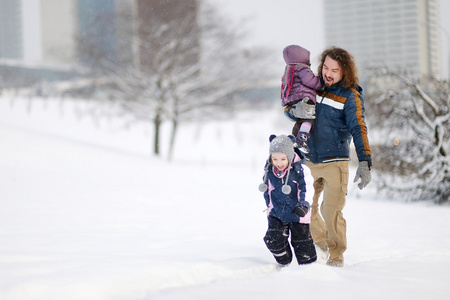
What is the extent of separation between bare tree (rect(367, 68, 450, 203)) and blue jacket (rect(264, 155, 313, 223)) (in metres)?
5.99

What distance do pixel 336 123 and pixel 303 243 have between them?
3.48ft

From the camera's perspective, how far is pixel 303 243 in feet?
11.2

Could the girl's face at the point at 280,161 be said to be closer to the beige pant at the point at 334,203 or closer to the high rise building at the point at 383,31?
the beige pant at the point at 334,203

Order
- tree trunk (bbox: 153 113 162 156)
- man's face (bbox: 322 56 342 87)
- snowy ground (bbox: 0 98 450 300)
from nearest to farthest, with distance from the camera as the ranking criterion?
snowy ground (bbox: 0 98 450 300), man's face (bbox: 322 56 342 87), tree trunk (bbox: 153 113 162 156)

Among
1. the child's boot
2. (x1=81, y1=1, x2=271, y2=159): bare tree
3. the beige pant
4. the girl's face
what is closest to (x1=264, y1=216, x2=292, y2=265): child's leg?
the girl's face

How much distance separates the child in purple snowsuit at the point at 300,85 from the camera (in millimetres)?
3645

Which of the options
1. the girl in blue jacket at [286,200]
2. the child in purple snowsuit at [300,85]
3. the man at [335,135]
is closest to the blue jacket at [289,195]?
the girl in blue jacket at [286,200]

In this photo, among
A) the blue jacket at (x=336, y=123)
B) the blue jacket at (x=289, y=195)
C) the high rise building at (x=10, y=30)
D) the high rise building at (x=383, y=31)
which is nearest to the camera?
the blue jacket at (x=289, y=195)

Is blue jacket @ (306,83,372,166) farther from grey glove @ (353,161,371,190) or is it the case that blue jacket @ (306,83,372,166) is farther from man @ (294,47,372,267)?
grey glove @ (353,161,371,190)

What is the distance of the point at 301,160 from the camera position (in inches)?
138

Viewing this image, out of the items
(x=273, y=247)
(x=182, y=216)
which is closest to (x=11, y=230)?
(x=182, y=216)

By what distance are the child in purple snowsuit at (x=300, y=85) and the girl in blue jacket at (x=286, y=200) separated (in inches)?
10.0

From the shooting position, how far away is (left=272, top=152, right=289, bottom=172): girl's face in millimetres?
3396

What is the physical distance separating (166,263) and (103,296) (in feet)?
2.30
